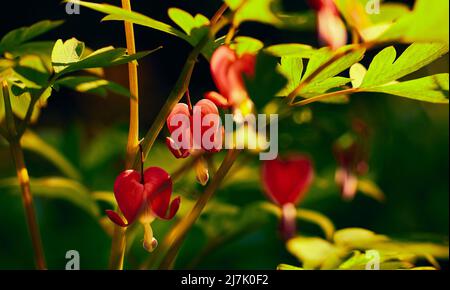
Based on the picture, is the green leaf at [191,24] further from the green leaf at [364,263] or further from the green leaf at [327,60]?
the green leaf at [364,263]

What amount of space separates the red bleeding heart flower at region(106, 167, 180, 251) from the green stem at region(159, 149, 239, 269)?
2cm

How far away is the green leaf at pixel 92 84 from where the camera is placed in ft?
2.29

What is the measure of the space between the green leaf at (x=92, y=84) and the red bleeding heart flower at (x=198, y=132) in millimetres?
70

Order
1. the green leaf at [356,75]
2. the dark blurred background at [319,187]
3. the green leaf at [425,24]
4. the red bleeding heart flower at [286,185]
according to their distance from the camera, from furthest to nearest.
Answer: the dark blurred background at [319,187]
the red bleeding heart flower at [286,185]
the green leaf at [356,75]
the green leaf at [425,24]

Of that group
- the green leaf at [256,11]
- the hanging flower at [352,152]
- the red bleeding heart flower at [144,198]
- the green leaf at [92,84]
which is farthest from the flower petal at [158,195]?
the hanging flower at [352,152]

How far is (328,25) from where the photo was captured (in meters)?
0.57

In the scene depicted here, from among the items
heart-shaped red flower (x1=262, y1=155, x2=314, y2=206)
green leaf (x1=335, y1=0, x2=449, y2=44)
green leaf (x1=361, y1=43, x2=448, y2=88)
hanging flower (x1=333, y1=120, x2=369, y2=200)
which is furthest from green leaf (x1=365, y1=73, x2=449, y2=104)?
hanging flower (x1=333, y1=120, x2=369, y2=200)

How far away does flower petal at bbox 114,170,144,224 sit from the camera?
0.66 m

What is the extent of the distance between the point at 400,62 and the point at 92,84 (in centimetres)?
34

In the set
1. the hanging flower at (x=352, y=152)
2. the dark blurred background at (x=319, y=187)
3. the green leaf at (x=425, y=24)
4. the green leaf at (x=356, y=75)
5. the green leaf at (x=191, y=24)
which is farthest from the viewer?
the dark blurred background at (x=319, y=187)

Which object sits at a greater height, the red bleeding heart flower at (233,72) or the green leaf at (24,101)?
the green leaf at (24,101)
